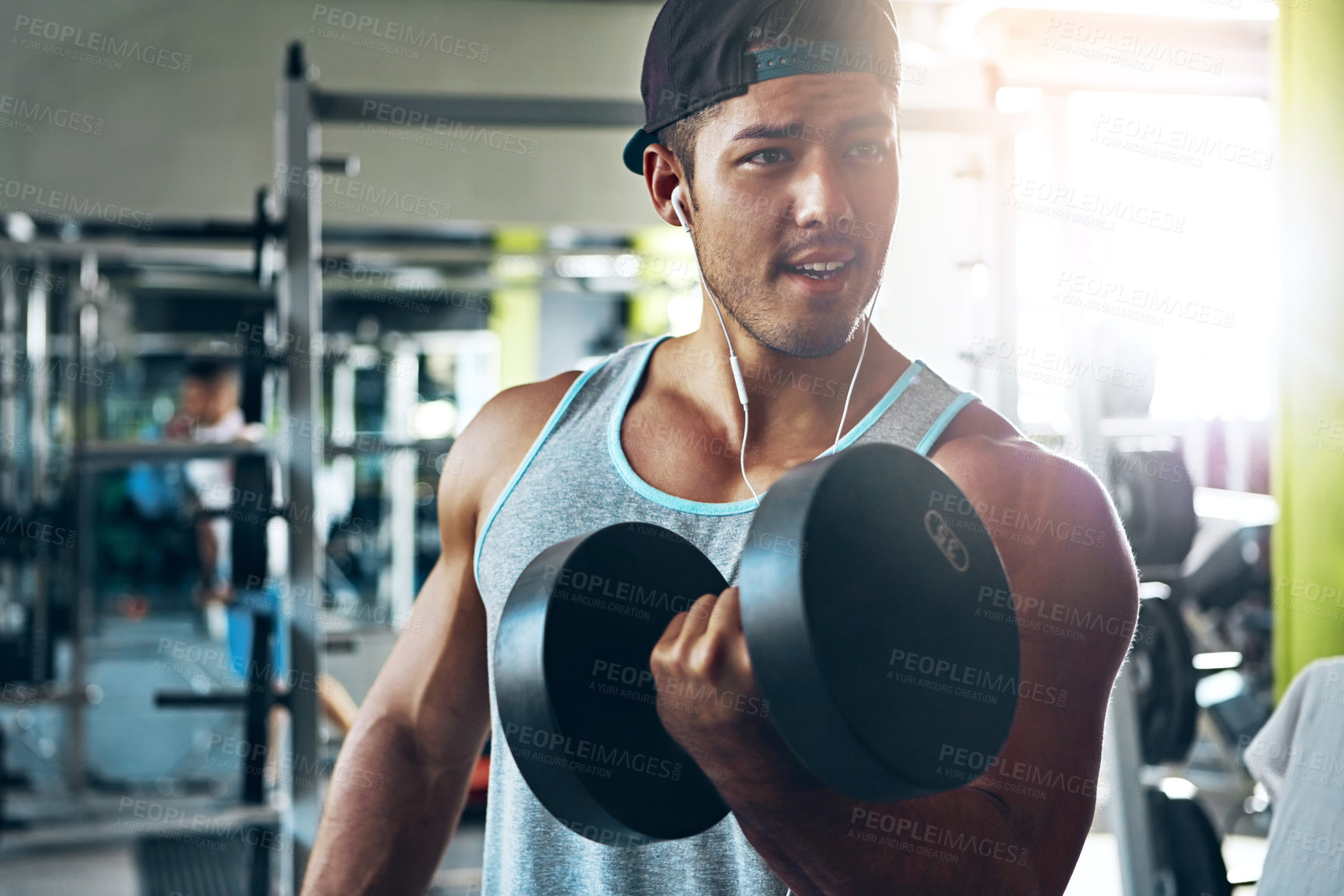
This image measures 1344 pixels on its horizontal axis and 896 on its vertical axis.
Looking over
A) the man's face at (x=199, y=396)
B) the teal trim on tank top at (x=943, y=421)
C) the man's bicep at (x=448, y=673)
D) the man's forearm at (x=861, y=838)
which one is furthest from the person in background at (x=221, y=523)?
the man's forearm at (x=861, y=838)

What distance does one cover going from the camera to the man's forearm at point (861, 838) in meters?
0.64

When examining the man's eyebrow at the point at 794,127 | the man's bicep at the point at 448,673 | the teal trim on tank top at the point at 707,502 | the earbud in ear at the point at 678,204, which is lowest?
the man's bicep at the point at 448,673

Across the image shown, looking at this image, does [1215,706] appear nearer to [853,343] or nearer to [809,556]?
[853,343]

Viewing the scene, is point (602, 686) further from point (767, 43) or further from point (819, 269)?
point (767, 43)

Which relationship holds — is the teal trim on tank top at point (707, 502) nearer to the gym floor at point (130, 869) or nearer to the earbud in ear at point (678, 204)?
the earbud in ear at point (678, 204)

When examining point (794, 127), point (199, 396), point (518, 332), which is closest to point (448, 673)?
point (794, 127)

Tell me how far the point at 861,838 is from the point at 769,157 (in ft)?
1.86

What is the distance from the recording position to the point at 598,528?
962 mm

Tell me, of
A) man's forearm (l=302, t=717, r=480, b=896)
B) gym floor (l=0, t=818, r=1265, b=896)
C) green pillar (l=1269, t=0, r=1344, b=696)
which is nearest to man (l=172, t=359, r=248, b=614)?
gym floor (l=0, t=818, r=1265, b=896)

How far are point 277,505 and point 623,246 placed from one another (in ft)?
8.46

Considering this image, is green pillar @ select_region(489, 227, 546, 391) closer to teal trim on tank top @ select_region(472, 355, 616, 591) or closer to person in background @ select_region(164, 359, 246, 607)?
person in background @ select_region(164, 359, 246, 607)

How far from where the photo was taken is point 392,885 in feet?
3.56

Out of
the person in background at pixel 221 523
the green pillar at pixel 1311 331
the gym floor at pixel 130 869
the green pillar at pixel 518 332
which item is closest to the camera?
the green pillar at pixel 1311 331

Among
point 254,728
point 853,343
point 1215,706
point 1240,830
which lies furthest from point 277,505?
point 1240,830
